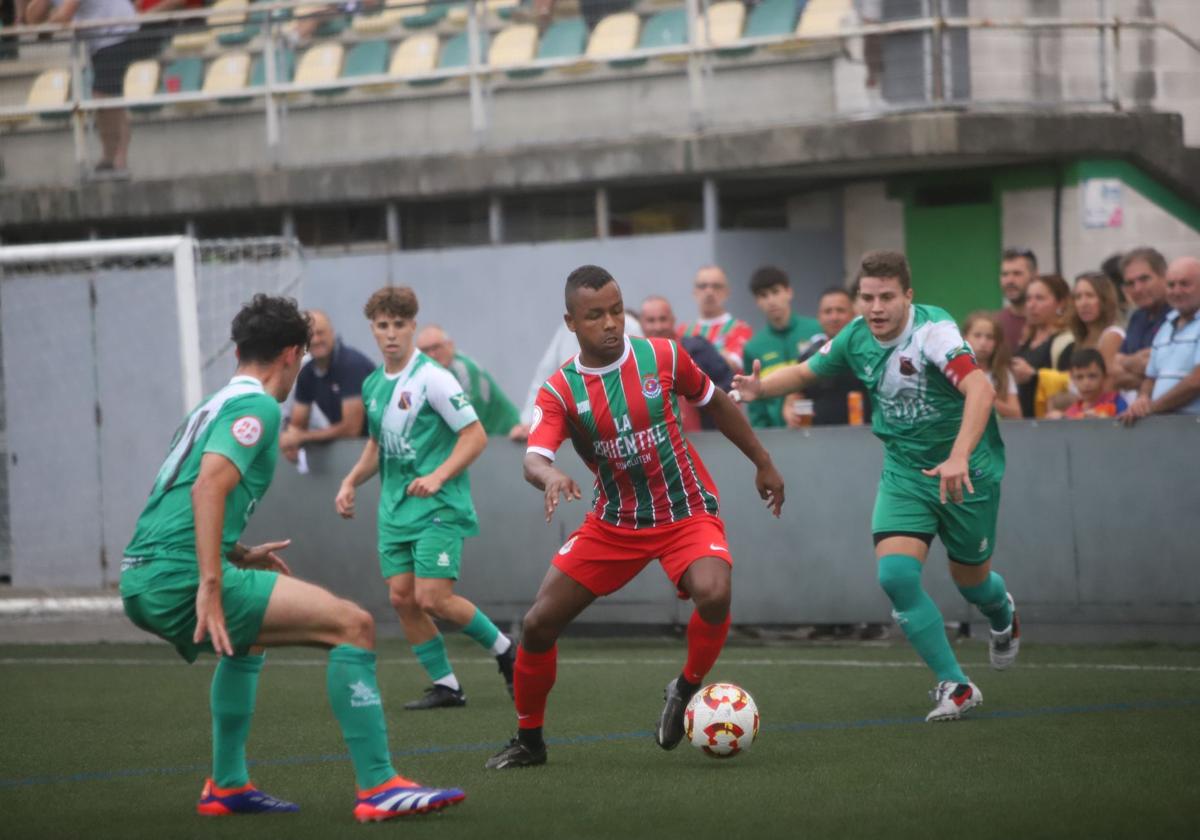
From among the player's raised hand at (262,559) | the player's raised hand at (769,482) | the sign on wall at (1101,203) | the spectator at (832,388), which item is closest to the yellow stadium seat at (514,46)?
the sign on wall at (1101,203)

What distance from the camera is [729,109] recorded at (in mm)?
15227

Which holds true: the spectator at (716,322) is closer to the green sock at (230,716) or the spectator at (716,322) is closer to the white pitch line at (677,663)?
the white pitch line at (677,663)

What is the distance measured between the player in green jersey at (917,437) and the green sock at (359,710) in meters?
2.74

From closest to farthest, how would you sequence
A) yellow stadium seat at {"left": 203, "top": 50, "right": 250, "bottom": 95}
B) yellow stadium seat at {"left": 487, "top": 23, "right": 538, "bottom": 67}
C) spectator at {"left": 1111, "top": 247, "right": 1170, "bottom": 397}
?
spectator at {"left": 1111, "top": 247, "right": 1170, "bottom": 397} < yellow stadium seat at {"left": 487, "top": 23, "right": 538, "bottom": 67} < yellow stadium seat at {"left": 203, "top": 50, "right": 250, "bottom": 95}

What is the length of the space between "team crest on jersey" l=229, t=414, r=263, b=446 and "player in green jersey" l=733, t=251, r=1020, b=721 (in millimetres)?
2758

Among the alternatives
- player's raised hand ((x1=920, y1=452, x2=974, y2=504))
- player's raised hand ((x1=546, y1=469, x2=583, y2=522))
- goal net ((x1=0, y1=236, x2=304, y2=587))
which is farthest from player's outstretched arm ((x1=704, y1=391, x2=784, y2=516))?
goal net ((x1=0, y1=236, x2=304, y2=587))

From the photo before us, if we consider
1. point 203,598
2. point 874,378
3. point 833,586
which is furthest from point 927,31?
point 203,598

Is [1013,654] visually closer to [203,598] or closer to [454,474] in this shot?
[454,474]

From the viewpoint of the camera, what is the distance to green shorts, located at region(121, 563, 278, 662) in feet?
17.9

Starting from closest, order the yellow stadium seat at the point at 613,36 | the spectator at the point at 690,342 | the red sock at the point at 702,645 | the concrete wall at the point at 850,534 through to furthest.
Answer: the red sock at the point at 702,645 < the concrete wall at the point at 850,534 < the spectator at the point at 690,342 < the yellow stadium seat at the point at 613,36

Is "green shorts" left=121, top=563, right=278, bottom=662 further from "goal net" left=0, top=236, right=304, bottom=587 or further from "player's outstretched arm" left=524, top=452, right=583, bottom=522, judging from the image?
"goal net" left=0, top=236, right=304, bottom=587

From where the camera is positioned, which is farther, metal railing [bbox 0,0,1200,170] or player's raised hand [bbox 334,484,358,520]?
metal railing [bbox 0,0,1200,170]

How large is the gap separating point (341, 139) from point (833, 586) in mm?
8358

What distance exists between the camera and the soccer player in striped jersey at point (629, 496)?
662 centimetres
